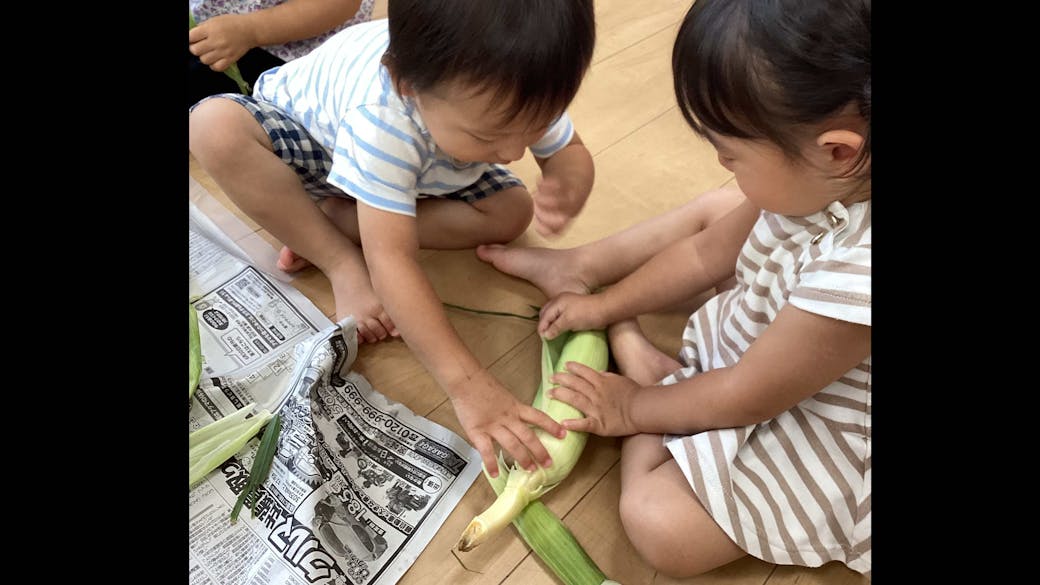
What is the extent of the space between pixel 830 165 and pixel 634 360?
0.39 m

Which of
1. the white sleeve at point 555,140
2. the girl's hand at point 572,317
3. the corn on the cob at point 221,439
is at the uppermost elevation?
the white sleeve at point 555,140

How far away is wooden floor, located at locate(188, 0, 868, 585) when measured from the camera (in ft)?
2.66

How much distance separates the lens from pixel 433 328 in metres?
0.88

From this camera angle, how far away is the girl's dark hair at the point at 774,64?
56cm

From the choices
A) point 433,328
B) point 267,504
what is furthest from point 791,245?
point 267,504

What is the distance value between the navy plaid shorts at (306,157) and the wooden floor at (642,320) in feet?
0.33

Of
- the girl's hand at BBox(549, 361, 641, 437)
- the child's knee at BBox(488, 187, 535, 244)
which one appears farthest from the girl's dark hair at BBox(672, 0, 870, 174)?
the child's knee at BBox(488, 187, 535, 244)

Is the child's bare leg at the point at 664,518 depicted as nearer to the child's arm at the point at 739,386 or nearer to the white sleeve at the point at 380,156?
the child's arm at the point at 739,386

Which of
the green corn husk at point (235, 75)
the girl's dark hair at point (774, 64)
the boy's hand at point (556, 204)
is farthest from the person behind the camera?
the green corn husk at point (235, 75)

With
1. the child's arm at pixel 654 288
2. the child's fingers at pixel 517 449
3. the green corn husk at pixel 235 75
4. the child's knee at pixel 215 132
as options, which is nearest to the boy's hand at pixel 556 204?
the child's arm at pixel 654 288

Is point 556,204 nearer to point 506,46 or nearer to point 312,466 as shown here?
point 506,46

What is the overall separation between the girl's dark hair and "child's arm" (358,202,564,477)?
14.9 inches
